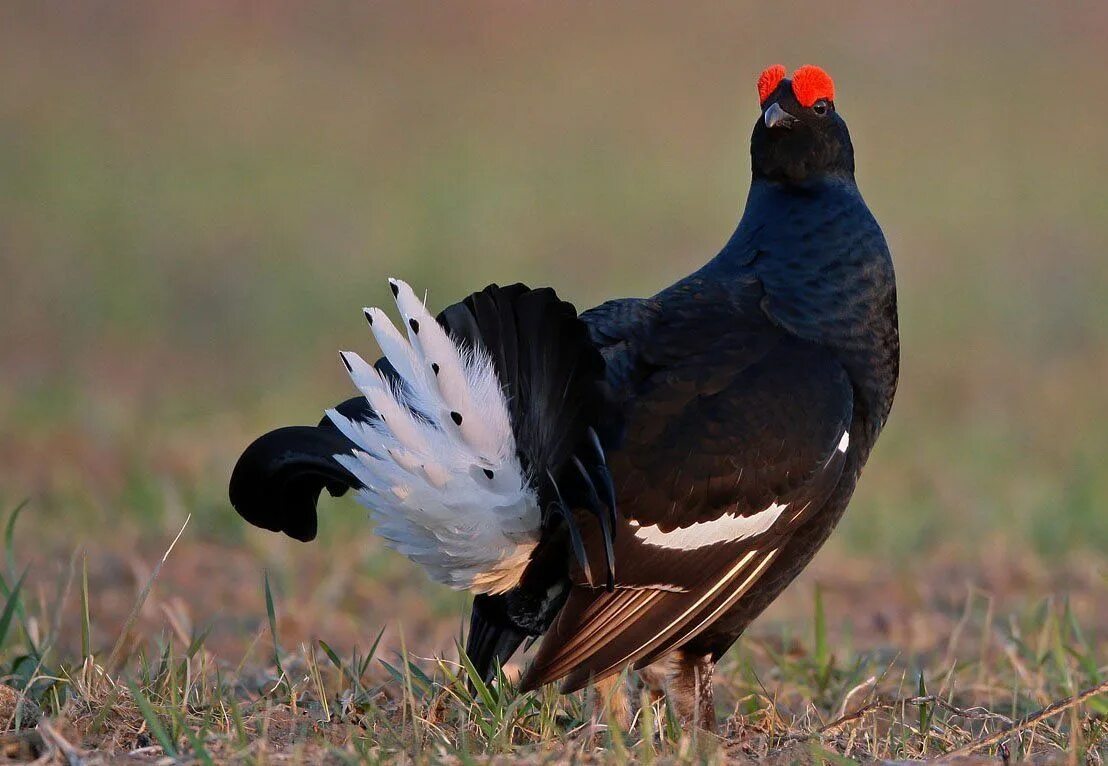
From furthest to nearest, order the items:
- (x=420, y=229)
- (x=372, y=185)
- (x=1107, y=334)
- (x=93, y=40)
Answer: (x=93, y=40), (x=372, y=185), (x=420, y=229), (x=1107, y=334)

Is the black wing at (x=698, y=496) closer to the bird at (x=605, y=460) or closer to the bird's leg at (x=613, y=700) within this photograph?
the bird at (x=605, y=460)

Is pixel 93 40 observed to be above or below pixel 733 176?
above


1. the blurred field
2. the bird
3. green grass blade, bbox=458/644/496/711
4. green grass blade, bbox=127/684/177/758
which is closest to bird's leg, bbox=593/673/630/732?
the bird

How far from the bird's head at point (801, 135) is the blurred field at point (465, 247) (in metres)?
1.28

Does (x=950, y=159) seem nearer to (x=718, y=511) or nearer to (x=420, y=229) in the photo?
(x=420, y=229)

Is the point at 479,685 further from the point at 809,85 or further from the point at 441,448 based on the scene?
the point at 809,85

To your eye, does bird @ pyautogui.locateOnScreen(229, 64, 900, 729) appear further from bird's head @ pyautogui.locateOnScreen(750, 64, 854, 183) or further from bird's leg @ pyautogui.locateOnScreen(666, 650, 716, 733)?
bird's head @ pyautogui.locateOnScreen(750, 64, 854, 183)

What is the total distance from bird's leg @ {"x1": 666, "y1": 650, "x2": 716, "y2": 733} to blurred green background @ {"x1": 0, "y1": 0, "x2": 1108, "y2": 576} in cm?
293

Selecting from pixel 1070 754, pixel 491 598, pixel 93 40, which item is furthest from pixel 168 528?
pixel 93 40

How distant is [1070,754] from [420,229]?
11423 millimetres

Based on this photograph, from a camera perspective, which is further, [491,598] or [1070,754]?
[491,598]

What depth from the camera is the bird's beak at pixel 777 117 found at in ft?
12.8

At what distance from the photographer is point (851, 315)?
358 centimetres

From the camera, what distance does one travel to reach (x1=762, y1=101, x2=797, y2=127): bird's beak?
12.8 ft
